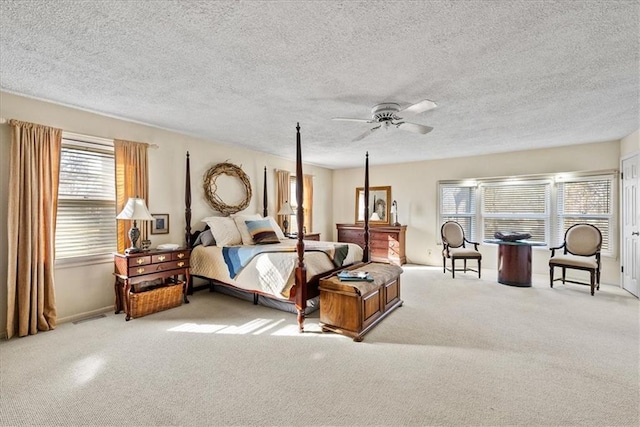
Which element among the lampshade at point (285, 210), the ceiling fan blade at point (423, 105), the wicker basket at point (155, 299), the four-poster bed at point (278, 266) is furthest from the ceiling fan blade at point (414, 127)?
the wicker basket at point (155, 299)

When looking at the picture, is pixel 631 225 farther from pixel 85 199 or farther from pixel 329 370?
pixel 85 199

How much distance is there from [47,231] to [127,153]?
4.13 ft

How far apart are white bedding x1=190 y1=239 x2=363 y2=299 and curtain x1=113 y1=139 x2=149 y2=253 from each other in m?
0.90

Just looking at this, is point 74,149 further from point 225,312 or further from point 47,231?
point 225,312

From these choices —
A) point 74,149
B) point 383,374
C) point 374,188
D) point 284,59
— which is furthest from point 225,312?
point 374,188

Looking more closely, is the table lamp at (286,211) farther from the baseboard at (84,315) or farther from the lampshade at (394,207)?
the baseboard at (84,315)

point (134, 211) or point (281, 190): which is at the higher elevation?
point (281, 190)

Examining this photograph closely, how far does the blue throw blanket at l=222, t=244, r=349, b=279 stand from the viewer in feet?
12.6

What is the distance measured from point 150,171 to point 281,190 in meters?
2.58

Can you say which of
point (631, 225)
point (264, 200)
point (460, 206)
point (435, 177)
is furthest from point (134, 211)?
point (631, 225)

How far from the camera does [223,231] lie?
4.56 meters

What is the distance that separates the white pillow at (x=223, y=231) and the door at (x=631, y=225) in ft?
19.3

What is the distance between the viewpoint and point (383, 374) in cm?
235

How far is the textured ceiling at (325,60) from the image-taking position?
5.68 ft
